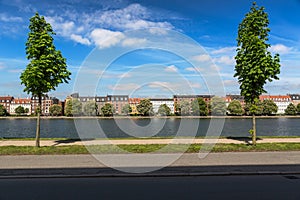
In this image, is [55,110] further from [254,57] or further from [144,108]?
[254,57]

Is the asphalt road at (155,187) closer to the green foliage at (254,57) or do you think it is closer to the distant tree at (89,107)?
the green foliage at (254,57)

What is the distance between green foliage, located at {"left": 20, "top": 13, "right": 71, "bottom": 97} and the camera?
44.9 ft

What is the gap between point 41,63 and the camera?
1377cm

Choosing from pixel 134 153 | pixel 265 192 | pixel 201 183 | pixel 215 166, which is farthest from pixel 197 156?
pixel 265 192

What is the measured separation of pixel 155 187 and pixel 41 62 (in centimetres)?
941

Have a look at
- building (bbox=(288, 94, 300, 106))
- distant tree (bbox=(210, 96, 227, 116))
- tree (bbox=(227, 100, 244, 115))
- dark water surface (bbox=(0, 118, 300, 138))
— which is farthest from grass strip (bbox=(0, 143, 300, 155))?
building (bbox=(288, 94, 300, 106))

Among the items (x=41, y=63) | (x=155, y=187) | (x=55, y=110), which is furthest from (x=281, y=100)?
(x=155, y=187)

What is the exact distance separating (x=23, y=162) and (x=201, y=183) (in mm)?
6701

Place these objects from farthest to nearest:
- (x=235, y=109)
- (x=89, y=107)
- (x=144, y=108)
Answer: (x=235, y=109)
(x=144, y=108)
(x=89, y=107)

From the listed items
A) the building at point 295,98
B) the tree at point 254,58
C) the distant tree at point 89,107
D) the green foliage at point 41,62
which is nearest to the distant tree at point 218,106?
the distant tree at point 89,107

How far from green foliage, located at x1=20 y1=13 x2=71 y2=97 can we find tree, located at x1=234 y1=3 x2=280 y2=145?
31.5 feet

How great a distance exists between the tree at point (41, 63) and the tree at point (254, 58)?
31.5 ft

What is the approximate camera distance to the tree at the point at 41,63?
539 inches

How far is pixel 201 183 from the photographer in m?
7.59
